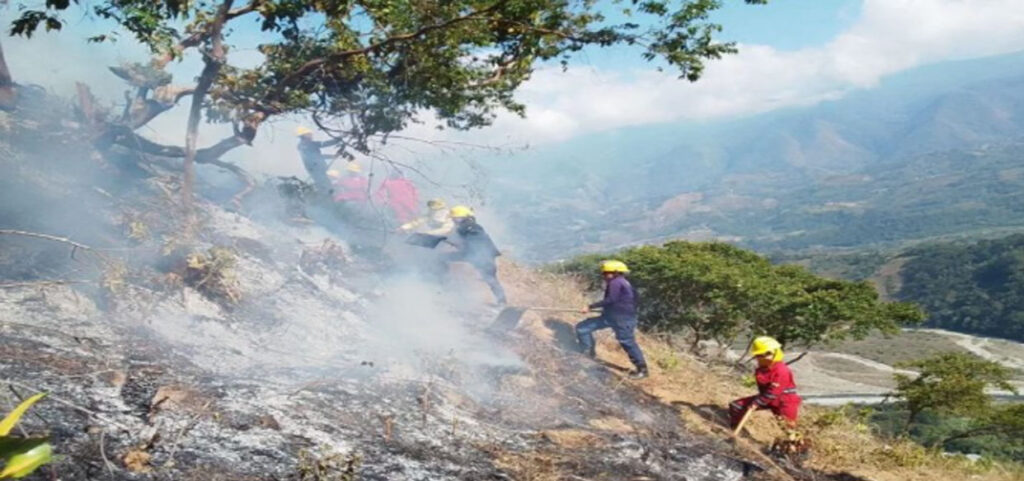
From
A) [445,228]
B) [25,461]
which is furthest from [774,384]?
[25,461]

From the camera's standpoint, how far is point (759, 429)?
29.2ft

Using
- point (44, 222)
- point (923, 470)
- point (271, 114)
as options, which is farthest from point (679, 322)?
point (44, 222)

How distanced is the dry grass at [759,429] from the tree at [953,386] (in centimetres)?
702

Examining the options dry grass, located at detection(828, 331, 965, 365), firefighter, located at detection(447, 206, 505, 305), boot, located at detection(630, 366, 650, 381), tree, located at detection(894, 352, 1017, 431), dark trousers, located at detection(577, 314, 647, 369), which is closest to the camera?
dark trousers, located at detection(577, 314, 647, 369)

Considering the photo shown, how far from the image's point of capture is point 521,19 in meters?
9.63

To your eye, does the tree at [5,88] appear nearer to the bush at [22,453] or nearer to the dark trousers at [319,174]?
the dark trousers at [319,174]

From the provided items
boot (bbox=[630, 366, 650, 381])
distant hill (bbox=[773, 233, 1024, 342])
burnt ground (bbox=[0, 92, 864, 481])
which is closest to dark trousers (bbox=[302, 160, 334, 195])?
burnt ground (bbox=[0, 92, 864, 481])

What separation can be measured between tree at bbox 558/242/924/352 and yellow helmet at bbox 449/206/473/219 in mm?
5810

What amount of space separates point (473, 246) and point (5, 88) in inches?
316

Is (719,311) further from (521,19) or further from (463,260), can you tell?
(521,19)

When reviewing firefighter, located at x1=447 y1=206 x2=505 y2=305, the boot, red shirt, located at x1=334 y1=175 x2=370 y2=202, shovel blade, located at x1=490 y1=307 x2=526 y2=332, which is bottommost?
the boot

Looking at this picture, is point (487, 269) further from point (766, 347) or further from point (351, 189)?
point (766, 347)

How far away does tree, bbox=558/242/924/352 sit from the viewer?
47.8ft

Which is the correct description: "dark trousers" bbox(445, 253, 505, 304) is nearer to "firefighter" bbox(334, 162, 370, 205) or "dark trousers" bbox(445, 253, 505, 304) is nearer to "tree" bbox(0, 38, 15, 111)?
"firefighter" bbox(334, 162, 370, 205)
